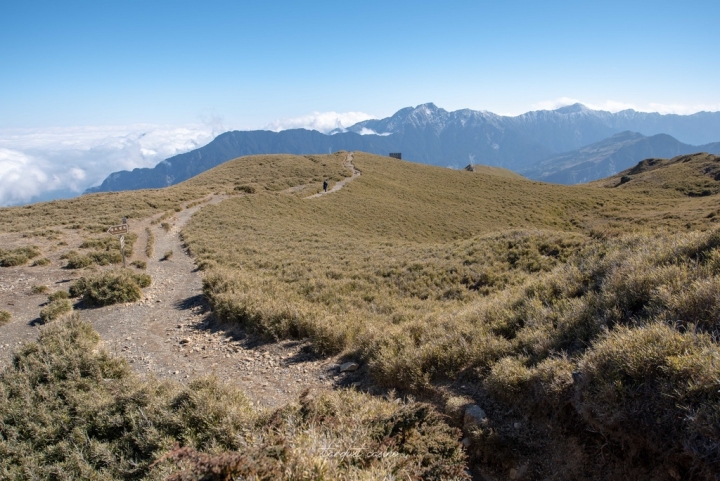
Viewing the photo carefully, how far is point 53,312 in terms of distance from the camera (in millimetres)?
10555

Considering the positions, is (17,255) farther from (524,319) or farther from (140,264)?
(524,319)

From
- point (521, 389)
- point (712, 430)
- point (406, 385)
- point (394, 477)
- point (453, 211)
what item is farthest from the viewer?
point (453, 211)

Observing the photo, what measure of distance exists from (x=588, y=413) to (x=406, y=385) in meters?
2.85

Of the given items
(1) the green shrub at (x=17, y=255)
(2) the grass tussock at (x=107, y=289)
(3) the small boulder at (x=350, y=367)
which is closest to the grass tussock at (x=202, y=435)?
(3) the small boulder at (x=350, y=367)

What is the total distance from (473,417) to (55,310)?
1284 centimetres

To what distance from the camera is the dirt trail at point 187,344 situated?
698cm

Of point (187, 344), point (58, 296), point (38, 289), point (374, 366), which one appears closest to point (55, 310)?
point (58, 296)

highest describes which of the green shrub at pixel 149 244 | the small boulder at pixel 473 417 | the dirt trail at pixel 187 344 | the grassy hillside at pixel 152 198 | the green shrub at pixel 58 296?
the grassy hillside at pixel 152 198

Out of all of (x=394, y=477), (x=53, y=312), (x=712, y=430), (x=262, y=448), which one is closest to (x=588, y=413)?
(x=712, y=430)

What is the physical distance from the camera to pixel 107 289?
39.8 ft

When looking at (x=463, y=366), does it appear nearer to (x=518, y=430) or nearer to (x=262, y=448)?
(x=518, y=430)

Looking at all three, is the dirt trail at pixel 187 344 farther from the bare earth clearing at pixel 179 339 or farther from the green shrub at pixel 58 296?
the green shrub at pixel 58 296

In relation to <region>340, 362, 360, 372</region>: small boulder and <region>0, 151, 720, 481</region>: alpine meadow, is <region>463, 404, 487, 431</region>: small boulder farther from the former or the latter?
<region>340, 362, 360, 372</region>: small boulder

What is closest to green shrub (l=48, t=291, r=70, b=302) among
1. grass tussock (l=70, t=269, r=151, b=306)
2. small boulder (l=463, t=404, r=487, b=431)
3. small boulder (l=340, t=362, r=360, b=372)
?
grass tussock (l=70, t=269, r=151, b=306)
